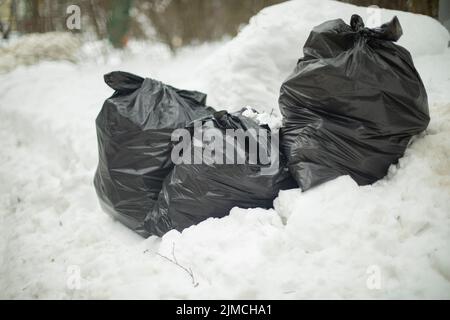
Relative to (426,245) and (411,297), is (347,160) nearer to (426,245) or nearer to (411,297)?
(426,245)

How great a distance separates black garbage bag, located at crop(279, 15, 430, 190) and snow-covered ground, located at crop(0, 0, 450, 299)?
0.33 feet

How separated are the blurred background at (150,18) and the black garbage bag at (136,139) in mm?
3815

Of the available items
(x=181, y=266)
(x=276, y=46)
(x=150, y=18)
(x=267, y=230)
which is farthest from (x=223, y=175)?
(x=150, y=18)

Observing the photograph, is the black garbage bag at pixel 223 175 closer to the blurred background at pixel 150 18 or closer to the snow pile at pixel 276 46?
the snow pile at pixel 276 46

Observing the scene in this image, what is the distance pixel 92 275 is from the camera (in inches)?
72.2

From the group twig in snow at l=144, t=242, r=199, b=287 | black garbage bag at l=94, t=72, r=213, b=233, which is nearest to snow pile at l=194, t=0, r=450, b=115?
black garbage bag at l=94, t=72, r=213, b=233

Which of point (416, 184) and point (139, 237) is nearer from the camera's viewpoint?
Result: point (416, 184)

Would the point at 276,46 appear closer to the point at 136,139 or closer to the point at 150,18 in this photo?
the point at 136,139

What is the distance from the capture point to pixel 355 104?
1719mm

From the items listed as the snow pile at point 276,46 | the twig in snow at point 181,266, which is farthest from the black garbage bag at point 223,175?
the snow pile at point 276,46

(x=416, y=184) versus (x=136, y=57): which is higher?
(x=416, y=184)
